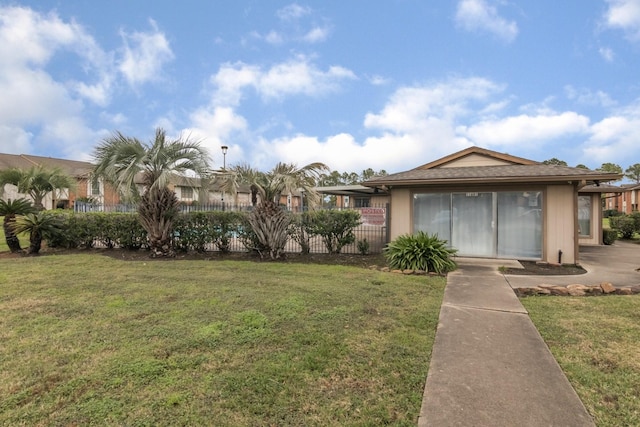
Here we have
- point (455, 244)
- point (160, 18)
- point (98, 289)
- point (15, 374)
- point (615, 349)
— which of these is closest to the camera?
point (15, 374)

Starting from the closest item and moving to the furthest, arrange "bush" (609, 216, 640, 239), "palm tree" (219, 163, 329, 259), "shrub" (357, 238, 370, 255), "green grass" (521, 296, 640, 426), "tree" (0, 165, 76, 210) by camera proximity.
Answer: "green grass" (521, 296, 640, 426), "palm tree" (219, 163, 329, 259), "shrub" (357, 238, 370, 255), "tree" (0, 165, 76, 210), "bush" (609, 216, 640, 239)

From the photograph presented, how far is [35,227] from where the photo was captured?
10.2 meters

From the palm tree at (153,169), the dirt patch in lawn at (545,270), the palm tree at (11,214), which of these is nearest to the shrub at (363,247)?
the dirt patch in lawn at (545,270)

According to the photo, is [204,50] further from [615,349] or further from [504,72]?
[615,349]

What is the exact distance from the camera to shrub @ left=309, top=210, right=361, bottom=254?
33.0 feet

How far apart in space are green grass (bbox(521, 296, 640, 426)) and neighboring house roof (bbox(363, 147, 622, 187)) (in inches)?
153

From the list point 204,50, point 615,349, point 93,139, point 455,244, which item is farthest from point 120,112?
point 615,349

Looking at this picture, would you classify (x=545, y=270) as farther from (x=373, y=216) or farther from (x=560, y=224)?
(x=373, y=216)

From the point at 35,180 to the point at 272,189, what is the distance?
14.7 metres

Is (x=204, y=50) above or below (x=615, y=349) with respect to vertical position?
above

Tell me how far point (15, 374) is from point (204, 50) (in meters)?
12.6

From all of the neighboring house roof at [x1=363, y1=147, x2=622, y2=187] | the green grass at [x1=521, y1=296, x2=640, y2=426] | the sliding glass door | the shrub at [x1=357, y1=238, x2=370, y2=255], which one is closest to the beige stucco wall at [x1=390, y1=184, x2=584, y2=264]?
the sliding glass door

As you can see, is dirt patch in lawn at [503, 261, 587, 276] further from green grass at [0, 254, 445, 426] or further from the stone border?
green grass at [0, 254, 445, 426]

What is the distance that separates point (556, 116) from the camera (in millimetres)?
15422
